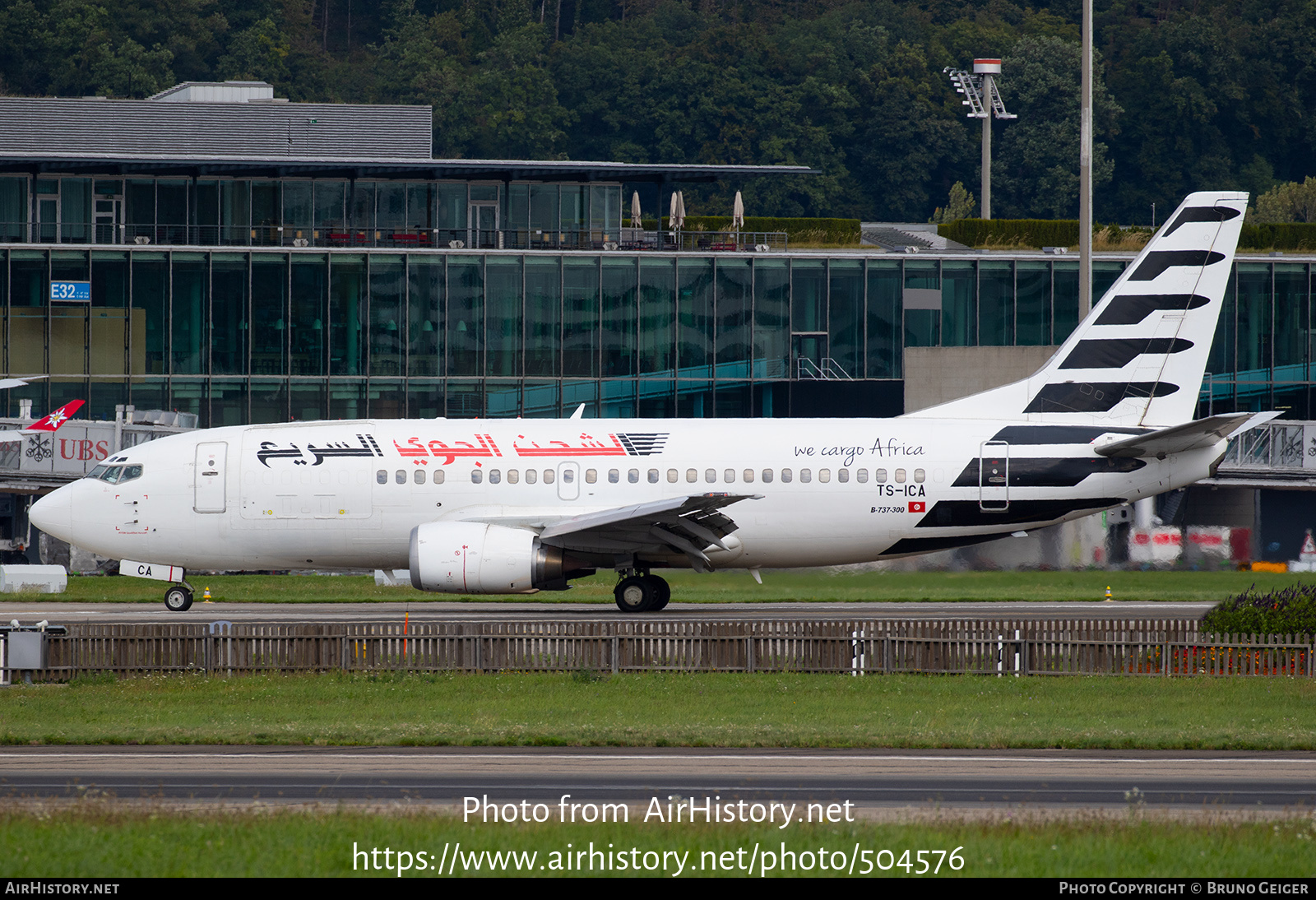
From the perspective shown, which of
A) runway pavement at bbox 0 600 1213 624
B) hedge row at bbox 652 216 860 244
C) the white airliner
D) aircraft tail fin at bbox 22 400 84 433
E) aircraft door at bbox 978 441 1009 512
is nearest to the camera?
the white airliner

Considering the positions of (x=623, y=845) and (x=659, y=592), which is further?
(x=659, y=592)

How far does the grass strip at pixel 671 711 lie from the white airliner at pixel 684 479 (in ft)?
22.1

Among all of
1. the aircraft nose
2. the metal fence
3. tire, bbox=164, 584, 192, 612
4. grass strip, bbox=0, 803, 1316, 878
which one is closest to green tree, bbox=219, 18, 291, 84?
the aircraft nose

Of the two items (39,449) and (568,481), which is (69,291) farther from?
(568,481)

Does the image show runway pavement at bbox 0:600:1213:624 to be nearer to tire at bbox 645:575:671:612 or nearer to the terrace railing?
tire at bbox 645:575:671:612

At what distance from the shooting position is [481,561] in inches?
1180

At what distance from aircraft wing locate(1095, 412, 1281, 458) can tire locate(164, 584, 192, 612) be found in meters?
19.1

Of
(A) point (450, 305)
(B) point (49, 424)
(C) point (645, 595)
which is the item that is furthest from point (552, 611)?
(A) point (450, 305)

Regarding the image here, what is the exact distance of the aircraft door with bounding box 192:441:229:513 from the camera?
105ft

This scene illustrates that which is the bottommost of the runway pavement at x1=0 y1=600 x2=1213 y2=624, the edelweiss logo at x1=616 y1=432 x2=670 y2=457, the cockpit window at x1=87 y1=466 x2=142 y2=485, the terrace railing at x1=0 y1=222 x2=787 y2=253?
the runway pavement at x1=0 y1=600 x2=1213 y2=624

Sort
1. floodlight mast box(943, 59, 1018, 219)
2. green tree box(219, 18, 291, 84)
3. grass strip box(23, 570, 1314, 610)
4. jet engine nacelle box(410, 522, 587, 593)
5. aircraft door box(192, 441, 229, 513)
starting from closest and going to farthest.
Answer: jet engine nacelle box(410, 522, 587, 593), aircraft door box(192, 441, 229, 513), grass strip box(23, 570, 1314, 610), floodlight mast box(943, 59, 1018, 219), green tree box(219, 18, 291, 84)

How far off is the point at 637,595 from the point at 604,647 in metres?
7.05

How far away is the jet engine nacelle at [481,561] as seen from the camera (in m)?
30.0
